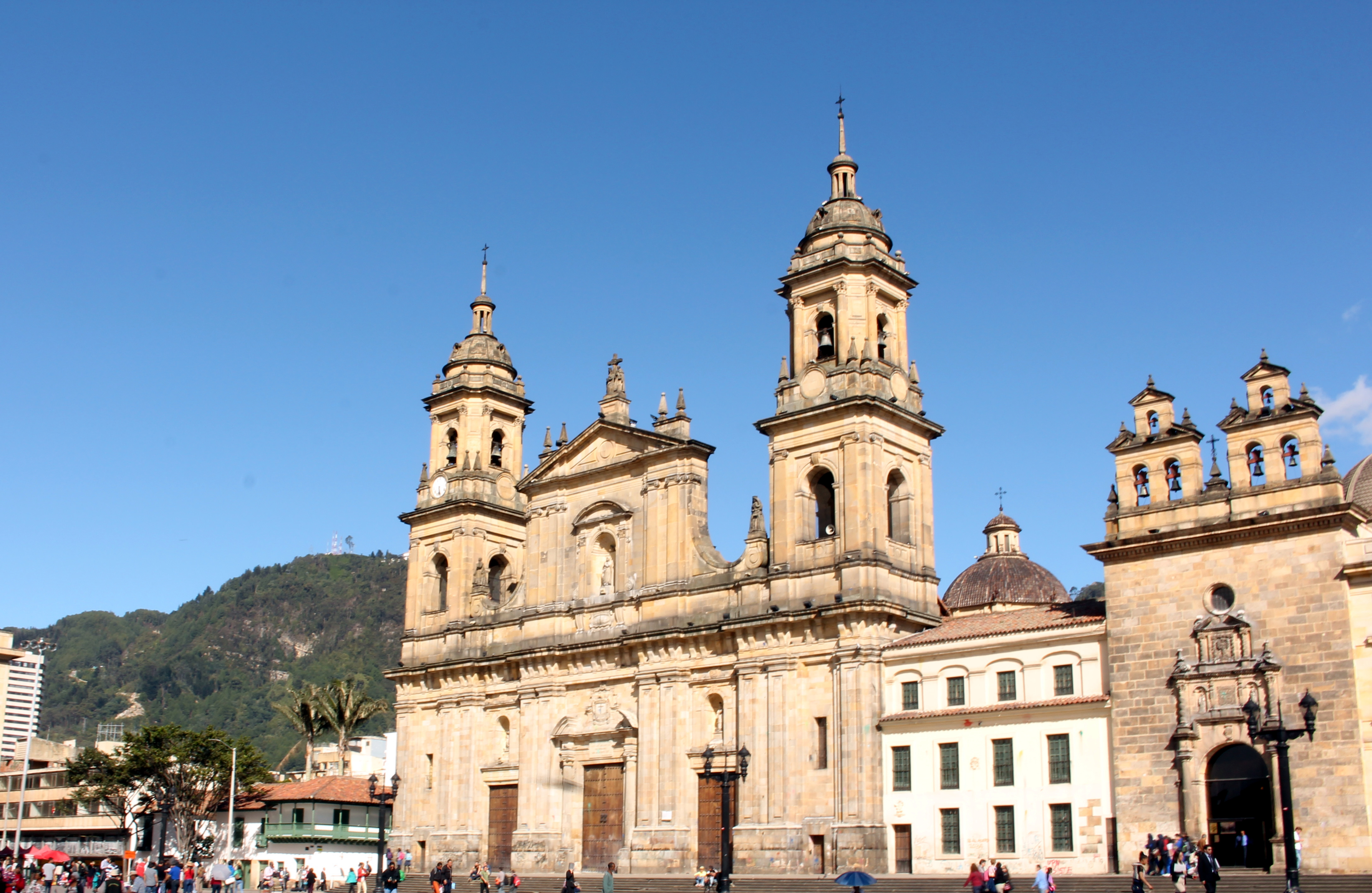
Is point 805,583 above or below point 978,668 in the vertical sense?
above

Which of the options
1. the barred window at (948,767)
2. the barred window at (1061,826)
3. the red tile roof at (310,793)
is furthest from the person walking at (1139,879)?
the red tile roof at (310,793)

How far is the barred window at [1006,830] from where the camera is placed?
125 ft

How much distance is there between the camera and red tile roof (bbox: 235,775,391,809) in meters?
66.0

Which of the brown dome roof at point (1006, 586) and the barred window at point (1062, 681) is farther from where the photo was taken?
the brown dome roof at point (1006, 586)

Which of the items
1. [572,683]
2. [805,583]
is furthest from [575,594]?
[805,583]

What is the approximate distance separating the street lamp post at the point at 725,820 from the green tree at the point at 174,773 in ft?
97.0

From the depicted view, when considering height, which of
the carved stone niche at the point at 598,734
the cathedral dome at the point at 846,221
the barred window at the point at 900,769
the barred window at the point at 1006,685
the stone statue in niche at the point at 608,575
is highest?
the cathedral dome at the point at 846,221

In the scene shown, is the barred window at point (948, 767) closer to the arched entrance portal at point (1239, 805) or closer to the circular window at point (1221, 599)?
the arched entrance portal at point (1239, 805)

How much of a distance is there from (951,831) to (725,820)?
8.53m

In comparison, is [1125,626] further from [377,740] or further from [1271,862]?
[377,740]

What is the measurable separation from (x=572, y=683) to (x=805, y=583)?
11053mm

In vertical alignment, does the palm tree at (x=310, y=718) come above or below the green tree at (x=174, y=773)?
above

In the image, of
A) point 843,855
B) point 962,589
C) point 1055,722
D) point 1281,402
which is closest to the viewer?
point 1281,402

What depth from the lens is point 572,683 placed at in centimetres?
5078
